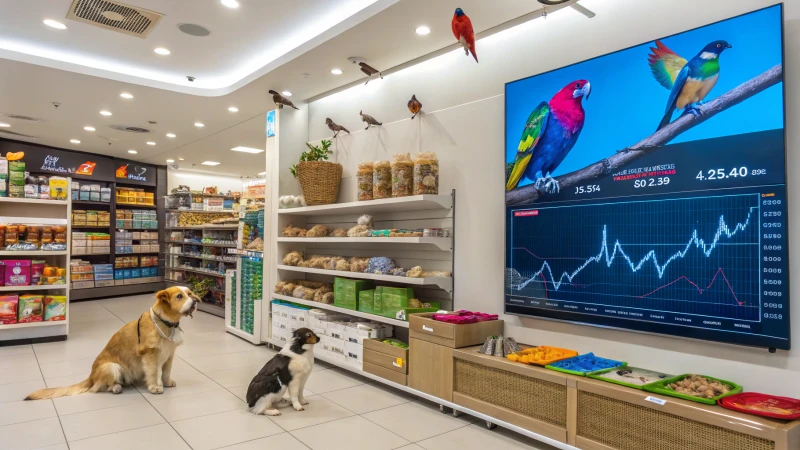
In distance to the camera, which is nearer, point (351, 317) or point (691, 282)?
point (691, 282)

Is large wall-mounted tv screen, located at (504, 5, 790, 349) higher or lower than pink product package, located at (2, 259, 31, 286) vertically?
higher

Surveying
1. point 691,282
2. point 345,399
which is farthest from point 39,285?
point 691,282

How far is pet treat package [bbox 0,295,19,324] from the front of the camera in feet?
19.8

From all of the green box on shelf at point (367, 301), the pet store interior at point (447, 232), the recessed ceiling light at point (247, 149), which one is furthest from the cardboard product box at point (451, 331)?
the recessed ceiling light at point (247, 149)

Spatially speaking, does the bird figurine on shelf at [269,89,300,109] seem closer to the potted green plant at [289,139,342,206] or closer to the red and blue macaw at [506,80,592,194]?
the potted green plant at [289,139,342,206]

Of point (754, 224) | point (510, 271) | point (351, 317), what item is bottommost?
point (351, 317)

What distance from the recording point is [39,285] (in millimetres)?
6234

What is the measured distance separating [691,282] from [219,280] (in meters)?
8.30

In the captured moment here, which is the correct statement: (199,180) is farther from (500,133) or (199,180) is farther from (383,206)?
(500,133)

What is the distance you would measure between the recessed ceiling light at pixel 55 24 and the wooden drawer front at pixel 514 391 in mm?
5099

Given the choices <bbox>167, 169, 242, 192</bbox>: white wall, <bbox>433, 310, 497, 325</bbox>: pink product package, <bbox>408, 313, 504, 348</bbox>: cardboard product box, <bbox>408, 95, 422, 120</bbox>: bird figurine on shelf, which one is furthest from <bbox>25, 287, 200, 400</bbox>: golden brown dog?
<bbox>167, 169, 242, 192</bbox>: white wall

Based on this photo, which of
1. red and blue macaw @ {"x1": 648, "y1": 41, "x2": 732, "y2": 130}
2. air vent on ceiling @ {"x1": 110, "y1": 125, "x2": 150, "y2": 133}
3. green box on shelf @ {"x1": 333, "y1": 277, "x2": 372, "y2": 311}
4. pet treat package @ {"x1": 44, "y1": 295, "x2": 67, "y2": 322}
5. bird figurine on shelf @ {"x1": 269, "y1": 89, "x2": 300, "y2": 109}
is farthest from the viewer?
air vent on ceiling @ {"x1": 110, "y1": 125, "x2": 150, "y2": 133}

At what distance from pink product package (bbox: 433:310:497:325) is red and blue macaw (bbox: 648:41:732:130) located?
1.93 metres

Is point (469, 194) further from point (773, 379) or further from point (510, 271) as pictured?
point (773, 379)
